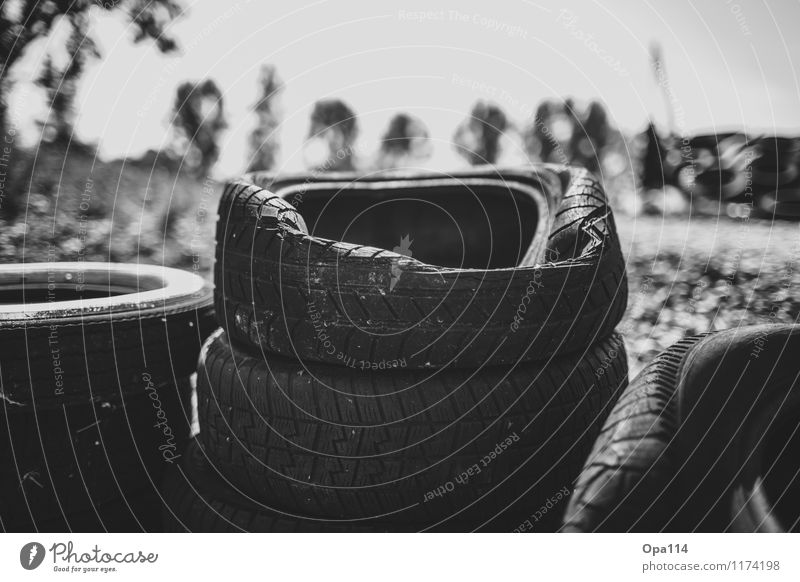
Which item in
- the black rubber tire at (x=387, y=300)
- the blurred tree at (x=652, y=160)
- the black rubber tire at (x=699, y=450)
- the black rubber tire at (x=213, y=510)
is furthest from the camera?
the blurred tree at (x=652, y=160)

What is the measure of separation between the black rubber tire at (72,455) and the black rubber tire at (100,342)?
4 centimetres

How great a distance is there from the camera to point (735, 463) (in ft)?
3.87

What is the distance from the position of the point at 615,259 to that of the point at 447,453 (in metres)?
0.72

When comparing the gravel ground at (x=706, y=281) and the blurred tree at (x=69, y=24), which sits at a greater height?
the blurred tree at (x=69, y=24)

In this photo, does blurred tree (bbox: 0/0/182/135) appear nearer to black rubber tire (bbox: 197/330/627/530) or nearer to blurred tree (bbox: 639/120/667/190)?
black rubber tire (bbox: 197/330/627/530)

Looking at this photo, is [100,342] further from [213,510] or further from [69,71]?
[69,71]

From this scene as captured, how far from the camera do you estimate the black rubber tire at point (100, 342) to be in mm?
1582

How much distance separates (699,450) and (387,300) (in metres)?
0.69

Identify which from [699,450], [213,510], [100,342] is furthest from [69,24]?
[699,450]

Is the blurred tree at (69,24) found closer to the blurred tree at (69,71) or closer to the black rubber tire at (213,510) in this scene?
the blurred tree at (69,71)

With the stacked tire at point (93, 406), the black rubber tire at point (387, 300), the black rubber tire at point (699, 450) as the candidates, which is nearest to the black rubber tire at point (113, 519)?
the stacked tire at point (93, 406)

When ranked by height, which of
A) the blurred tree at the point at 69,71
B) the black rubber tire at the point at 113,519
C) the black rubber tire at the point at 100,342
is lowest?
the black rubber tire at the point at 113,519

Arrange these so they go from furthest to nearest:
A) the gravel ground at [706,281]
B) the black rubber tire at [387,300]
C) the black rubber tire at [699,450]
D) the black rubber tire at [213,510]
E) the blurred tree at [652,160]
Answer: the blurred tree at [652,160] → the gravel ground at [706,281] → the black rubber tire at [213,510] → the black rubber tire at [387,300] → the black rubber tire at [699,450]

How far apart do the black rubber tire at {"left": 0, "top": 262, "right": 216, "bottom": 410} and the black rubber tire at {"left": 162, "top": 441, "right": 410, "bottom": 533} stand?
0.91ft
